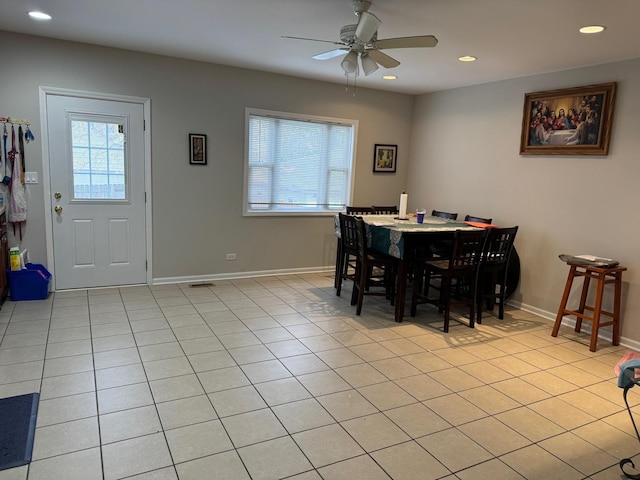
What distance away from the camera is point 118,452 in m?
2.10

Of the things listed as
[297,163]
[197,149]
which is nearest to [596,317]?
[297,163]

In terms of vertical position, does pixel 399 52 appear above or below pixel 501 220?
above

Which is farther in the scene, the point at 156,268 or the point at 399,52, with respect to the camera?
the point at 156,268

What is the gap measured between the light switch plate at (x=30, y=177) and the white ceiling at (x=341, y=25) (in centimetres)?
101

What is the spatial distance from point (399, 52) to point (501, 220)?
2283 mm

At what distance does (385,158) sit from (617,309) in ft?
11.4

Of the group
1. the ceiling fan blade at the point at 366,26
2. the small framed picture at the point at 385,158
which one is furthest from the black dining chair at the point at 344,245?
the ceiling fan blade at the point at 366,26

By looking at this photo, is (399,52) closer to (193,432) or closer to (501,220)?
(501,220)

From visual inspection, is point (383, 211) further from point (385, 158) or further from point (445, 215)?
point (385, 158)

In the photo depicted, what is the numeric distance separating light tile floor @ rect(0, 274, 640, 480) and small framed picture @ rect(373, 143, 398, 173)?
8.54ft

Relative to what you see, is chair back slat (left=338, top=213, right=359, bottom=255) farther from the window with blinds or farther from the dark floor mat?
the dark floor mat

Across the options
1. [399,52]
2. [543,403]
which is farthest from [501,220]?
[543,403]

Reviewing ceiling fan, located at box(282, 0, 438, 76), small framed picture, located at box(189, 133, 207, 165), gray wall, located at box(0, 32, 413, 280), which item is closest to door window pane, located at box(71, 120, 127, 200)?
gray wall, located at box(0, 32, 413, 280)

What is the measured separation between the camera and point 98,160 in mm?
4520
